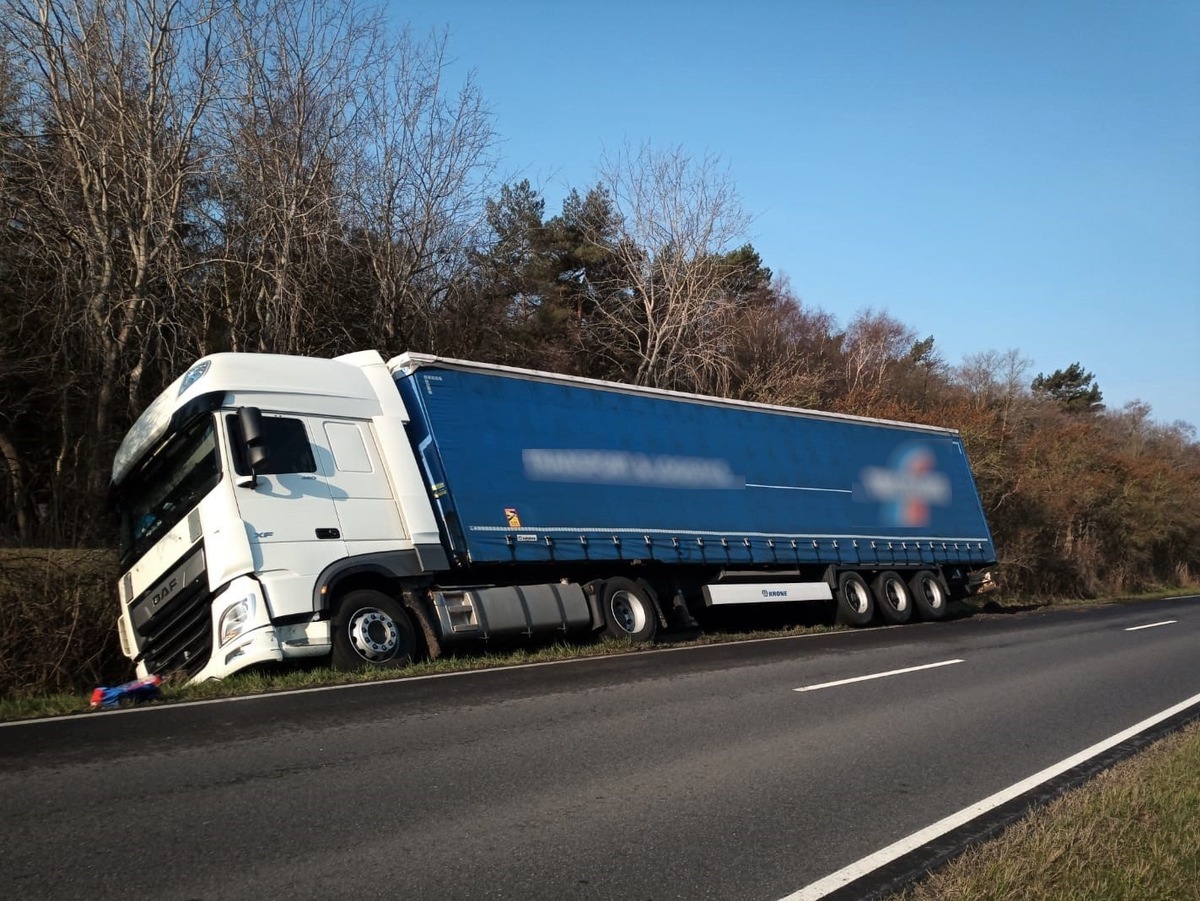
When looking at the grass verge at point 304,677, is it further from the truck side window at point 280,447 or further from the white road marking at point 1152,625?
the white road marking at point 1152,625

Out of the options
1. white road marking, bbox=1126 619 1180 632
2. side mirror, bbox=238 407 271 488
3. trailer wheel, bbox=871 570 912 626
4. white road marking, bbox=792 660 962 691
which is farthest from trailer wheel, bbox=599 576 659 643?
white road marking, bbox=1126 619 1180 632

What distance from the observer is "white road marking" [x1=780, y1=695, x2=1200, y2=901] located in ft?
15.3

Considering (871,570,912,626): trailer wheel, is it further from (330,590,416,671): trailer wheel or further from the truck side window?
the truck side window

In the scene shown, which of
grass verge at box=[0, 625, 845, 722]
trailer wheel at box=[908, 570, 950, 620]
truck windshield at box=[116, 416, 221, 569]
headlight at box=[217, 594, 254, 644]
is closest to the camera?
grass verge at box=[0, 625, 845, 722]

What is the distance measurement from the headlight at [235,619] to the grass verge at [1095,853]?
6987mm

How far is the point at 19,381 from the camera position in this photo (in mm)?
14359

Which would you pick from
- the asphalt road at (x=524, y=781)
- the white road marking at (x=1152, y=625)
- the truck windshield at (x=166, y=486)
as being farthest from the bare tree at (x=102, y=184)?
the white road marking at (x=1152, y=625)

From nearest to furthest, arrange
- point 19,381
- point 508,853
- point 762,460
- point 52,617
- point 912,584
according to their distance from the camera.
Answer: point 508,853 → point 52,617 → point 19,381 → point 762,460 → point 912,584

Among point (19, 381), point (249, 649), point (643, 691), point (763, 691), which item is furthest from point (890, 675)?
point (19, 381)

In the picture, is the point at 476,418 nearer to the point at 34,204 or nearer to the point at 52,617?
the point at 52,617

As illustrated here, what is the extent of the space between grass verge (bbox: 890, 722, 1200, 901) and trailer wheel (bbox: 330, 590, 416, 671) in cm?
674

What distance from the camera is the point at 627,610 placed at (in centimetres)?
1395

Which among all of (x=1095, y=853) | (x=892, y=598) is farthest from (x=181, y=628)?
(x=892, y=598)

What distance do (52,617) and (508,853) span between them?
7.64 m
